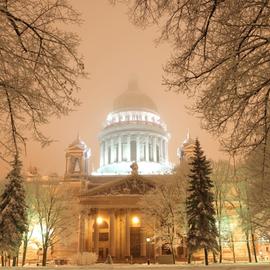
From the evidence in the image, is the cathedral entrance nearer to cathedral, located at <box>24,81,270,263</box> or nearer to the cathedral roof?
cathedral, located at <box>24,81,270,263</box>

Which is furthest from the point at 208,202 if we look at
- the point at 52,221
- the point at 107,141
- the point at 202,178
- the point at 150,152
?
the point at 107,141

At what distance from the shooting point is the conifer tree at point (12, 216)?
34.0 m

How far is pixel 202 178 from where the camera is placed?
117 ft

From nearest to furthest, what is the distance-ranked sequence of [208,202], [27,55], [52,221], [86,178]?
1. [27,55]
2. [208,202]
3. [52,221]
4. [86,178]

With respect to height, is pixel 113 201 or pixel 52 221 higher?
pixel 113 201

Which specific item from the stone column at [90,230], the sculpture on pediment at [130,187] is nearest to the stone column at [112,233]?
the sculpture on pediment at [130,187]

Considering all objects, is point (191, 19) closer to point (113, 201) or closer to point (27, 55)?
point (27, 55)

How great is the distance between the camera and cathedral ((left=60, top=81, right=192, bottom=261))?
53.8 meters

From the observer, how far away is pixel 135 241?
55.7 m

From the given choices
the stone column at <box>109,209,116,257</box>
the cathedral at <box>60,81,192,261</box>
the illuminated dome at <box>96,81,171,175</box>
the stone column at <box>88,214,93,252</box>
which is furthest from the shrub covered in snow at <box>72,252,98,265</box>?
the illuminated dome at <box>96,81,171,175</box>

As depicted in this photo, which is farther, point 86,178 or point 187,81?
point 86,178

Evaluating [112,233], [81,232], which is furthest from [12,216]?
[112,233]

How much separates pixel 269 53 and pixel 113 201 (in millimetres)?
49670

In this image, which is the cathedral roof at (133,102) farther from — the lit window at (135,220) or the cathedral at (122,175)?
the lit window at (135,220)
